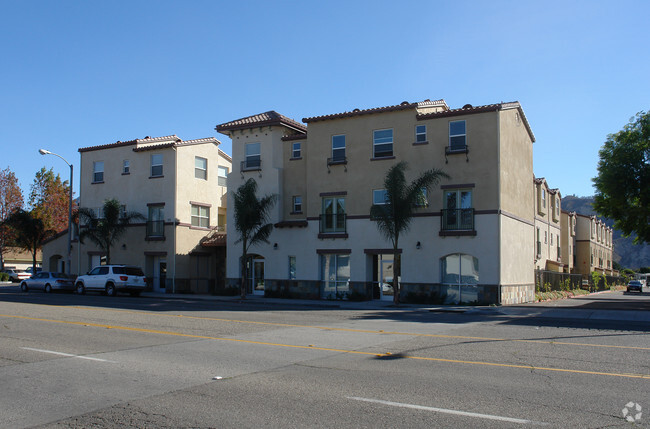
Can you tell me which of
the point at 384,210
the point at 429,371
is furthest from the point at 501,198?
the point at 429,371

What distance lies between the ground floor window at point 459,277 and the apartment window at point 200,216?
714 inches

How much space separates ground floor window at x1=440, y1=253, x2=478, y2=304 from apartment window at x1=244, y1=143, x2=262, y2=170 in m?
12.3

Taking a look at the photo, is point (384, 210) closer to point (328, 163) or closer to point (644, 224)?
point (328, 163)

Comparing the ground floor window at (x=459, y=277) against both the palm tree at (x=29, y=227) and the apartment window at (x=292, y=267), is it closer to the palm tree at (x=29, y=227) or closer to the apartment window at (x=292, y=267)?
the apartment window at (x=292, y=267)

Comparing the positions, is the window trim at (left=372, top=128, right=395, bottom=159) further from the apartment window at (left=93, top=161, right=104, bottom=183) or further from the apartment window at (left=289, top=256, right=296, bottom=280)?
the apartment window at (left=93, top=161, right=104, bottom=183)

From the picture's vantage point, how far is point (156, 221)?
37688 millimetres

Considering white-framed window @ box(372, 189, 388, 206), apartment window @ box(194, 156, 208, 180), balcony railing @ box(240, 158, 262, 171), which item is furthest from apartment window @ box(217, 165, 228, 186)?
white-framed window @ box(372, 189, 388, 206)

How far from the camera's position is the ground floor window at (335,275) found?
30.6 metres

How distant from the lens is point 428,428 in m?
6.28

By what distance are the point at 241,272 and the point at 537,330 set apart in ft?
68.5

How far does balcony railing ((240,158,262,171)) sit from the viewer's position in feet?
109

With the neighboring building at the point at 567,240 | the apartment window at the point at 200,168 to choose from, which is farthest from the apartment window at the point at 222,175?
the neighboring building at the point at 567,240

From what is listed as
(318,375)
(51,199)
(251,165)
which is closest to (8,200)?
(51,199)

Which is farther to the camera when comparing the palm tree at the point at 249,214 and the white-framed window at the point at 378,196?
the palm tree at the point at 249,214
